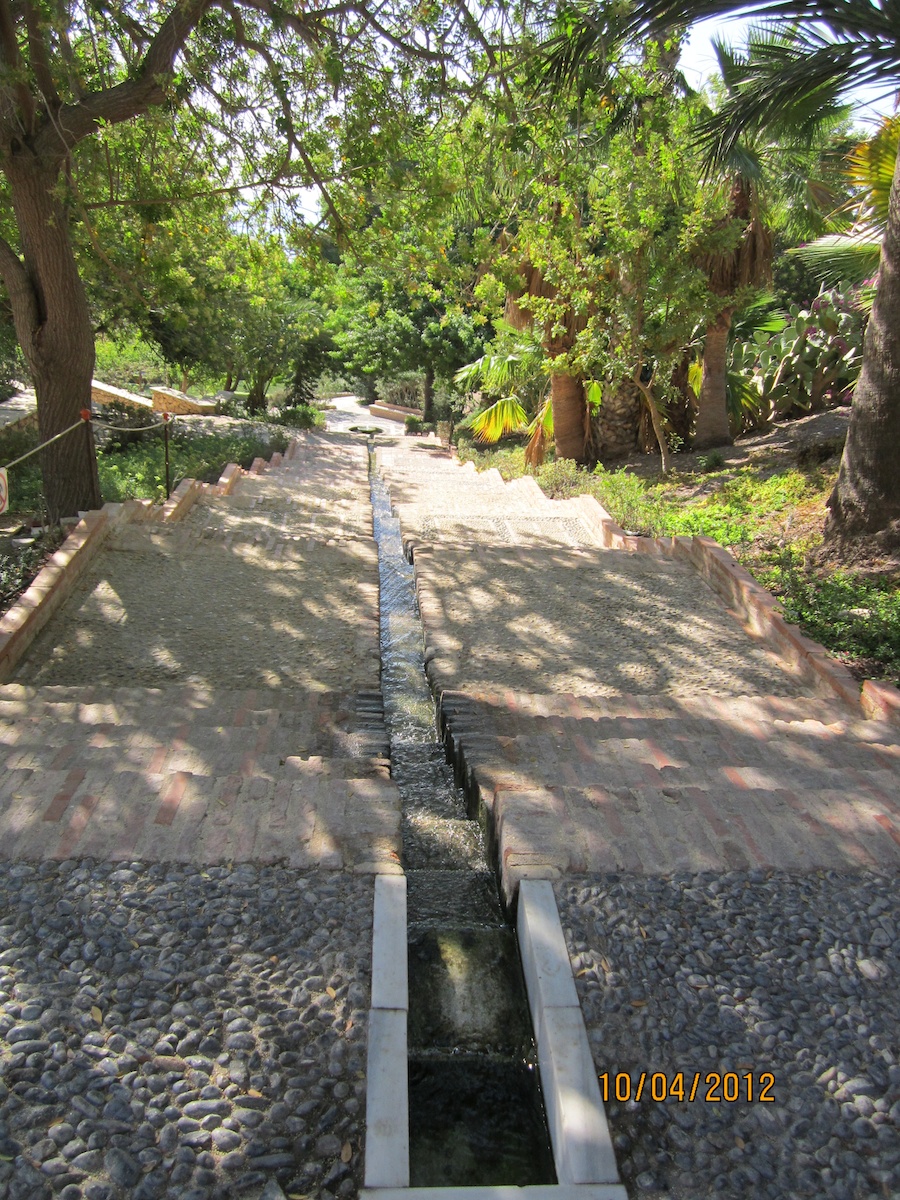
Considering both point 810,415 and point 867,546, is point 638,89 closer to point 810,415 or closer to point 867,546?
point 867,546

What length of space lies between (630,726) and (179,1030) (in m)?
3.00

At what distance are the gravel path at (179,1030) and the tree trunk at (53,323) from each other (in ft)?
20.8

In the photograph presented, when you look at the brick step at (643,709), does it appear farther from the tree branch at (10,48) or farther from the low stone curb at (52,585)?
the tree branch at (10,48)

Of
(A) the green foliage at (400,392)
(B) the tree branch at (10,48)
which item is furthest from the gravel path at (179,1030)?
(A) the green foliage at (400,392)

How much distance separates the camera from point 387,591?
899 centimetres

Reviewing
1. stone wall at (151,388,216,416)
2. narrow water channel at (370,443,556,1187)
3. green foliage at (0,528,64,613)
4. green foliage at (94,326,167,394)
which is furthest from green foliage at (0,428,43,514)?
green foliage at (94,326,167,394)

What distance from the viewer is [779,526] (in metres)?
8.94

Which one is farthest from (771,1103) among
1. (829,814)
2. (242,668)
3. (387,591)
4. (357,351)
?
(357,351)

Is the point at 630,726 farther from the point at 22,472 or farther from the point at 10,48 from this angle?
the point at 22,472

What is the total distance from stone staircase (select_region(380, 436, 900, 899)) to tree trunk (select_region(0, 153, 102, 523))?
11.4 feet

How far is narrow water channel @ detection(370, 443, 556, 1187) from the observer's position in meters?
2.54

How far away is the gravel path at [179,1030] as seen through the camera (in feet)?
6.87

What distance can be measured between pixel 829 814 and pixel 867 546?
15.0ft

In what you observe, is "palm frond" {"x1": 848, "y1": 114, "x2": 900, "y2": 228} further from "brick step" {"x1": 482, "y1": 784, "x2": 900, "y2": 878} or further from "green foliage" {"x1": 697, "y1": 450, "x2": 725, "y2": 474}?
"brick step" {"x1": 482, "y1": 784, "x2": 900, "y2": 878}
